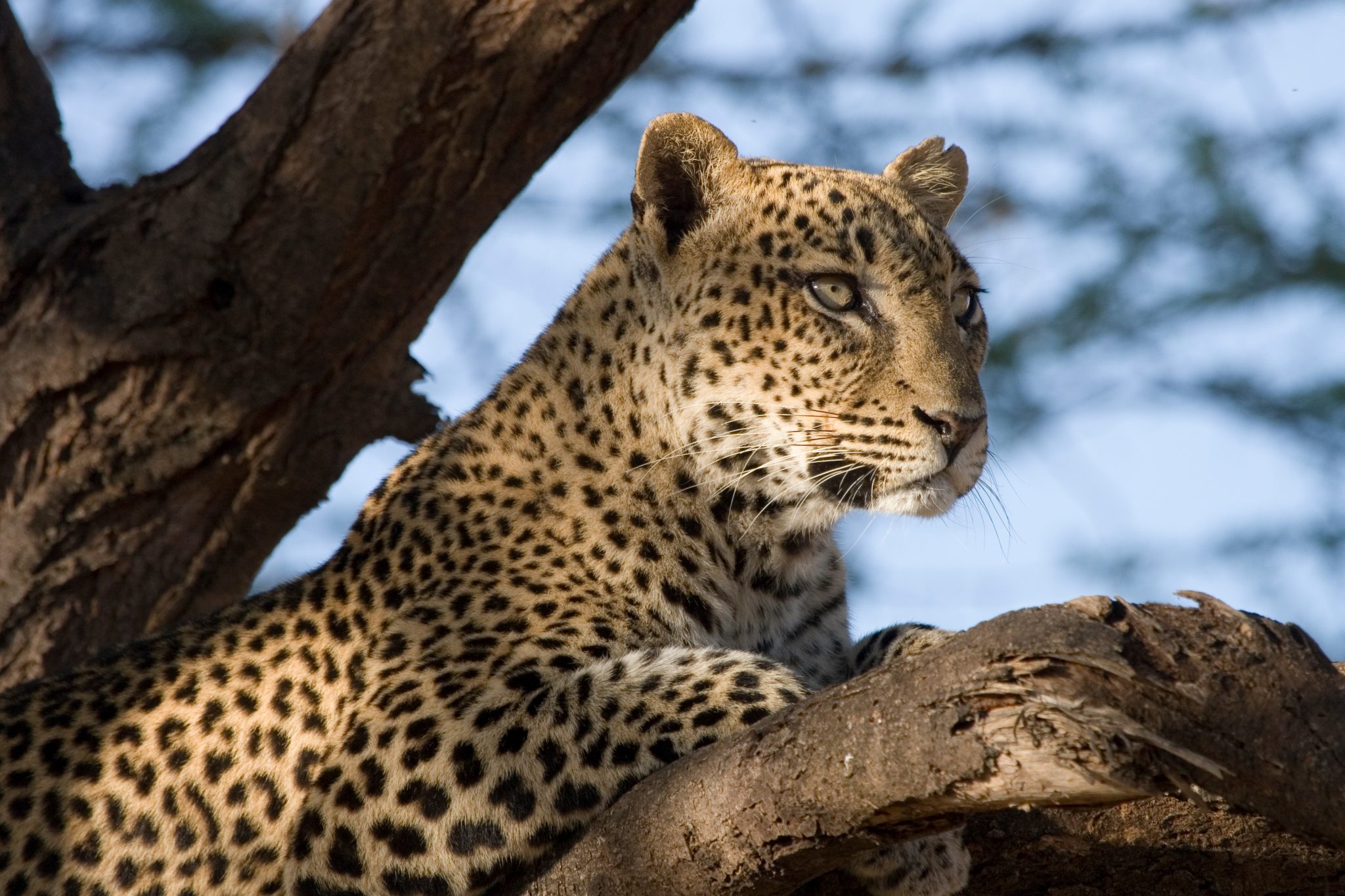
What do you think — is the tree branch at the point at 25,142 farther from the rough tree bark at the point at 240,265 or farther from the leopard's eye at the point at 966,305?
the leopard's eye at the point at 966,305

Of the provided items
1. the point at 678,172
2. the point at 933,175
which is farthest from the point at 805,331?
the point at 933,175

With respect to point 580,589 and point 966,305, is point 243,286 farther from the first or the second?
point 966,305

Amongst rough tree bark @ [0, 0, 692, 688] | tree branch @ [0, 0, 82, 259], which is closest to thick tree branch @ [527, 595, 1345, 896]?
rough tree bark @ [0, 0, 692, 688]

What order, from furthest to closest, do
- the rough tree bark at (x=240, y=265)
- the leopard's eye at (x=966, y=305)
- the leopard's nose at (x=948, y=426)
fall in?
1. the rough tree bark at (x=240, y=265)
2. the leopard's eye at (x=966, y=305)
3. the leopard's nose at (x=948, y=426)

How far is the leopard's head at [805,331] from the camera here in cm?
582

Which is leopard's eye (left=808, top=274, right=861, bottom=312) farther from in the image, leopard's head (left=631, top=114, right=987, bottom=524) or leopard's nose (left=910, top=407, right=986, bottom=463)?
leopard's nose (left=910, top=407, right=986, bottom=463)

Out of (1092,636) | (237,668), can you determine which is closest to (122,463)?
(237,668)

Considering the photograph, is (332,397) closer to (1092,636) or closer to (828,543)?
(828,543)

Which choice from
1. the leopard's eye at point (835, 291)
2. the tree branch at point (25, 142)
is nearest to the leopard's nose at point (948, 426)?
the leopard's eye at point (835, 291)

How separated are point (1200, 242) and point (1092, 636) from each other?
35.0 ft

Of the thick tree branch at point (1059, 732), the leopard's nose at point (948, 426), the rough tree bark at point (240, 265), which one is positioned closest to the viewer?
the thick tree branch at point (1059, 732)

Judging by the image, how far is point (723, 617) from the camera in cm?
584

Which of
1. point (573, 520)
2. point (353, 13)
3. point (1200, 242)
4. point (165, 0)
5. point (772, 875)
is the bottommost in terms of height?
point (772, 875)

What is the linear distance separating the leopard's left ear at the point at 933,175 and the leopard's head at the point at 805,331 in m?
0.74
